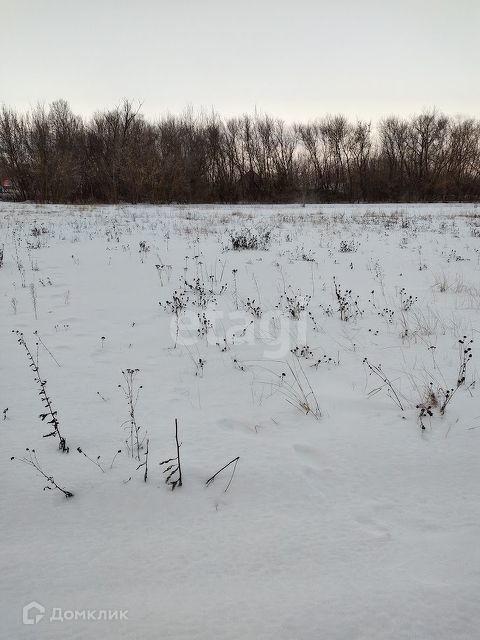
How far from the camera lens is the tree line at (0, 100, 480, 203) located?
3494 centimetres

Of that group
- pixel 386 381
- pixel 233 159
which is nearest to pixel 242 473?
pixel 386 381

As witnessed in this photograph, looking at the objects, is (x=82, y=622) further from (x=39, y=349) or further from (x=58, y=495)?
(x=39, y=349)

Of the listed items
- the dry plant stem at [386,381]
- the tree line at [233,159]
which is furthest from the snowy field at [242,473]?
the tree line at [233,159]

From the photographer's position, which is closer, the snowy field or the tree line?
the snowy field

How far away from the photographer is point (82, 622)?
153 centimetres

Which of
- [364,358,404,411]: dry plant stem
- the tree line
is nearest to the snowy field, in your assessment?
[364,358,404,411]: dry plant stem

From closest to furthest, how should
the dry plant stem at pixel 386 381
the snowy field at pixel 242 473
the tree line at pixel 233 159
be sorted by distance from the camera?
the snowy field at pixel 242 473 < the dry plant stem at pixel 386 381 < the tree line at pixel 233 159

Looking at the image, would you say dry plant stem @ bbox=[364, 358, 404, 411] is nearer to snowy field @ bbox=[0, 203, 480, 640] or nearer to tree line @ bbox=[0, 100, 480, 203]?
snowy field @ bbox=[0, 203, 480, 640]

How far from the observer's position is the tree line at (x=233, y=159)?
34.9m

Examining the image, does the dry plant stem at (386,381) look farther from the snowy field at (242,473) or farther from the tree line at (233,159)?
the tree line at (233,159)

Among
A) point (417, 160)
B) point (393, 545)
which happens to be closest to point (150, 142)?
point (417, 160)

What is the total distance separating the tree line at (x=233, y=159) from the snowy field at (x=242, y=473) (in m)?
32.0

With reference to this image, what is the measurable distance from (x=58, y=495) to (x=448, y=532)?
2.11 metres

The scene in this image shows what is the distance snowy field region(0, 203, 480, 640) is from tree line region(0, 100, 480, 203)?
3197 centimetres
